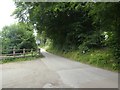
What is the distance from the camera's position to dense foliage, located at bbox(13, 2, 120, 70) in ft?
36.1

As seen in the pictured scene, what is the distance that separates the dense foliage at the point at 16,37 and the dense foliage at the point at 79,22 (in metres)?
2.21

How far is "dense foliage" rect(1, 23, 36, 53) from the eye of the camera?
26.7 meters

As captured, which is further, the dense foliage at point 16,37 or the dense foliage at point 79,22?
the dense foliage at point 16,37

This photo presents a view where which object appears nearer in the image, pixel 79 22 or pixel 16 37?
pixel 79 22

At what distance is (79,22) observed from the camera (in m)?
21.0

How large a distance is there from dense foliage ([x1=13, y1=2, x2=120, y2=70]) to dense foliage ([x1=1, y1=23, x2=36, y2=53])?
2.21 metres

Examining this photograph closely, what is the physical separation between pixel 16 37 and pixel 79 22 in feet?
34.9

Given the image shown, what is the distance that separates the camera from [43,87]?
7.51m

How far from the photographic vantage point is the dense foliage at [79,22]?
11016 millimetres

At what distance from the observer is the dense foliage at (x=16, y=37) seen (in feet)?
87.5

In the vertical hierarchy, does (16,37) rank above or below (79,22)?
below

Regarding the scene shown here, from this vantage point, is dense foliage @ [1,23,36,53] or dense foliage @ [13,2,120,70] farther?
dense foliage @ [1,23,36,53]

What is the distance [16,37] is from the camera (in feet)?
91.5

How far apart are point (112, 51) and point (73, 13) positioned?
39.4 ft
